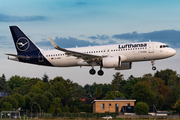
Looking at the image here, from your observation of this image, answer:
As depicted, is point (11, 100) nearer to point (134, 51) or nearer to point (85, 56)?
point (85, 56)

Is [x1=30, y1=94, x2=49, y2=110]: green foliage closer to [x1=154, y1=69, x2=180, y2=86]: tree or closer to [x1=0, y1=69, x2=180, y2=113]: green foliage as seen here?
[x1=0, y1=69, x2=180, y2=113]: green foliage

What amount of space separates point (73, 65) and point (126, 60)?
358 inches

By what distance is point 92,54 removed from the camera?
47438 mm

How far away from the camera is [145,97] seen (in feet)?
400

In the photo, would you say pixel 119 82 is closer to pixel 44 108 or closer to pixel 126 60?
pixel 44 108

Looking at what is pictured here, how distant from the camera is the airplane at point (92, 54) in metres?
45.4

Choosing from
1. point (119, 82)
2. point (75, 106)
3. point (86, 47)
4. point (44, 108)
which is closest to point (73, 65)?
point (86, 47)

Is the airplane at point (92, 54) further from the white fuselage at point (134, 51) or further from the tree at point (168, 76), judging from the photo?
the tree at point (168, 76)

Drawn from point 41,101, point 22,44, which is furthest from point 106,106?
point 22,44

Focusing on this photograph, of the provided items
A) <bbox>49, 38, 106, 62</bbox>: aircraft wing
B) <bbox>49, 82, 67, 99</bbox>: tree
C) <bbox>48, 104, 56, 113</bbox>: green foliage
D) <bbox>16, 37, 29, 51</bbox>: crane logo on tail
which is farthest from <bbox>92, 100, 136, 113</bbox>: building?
<bbox>49, 38, 106, 62</bbox>: aircraft wing

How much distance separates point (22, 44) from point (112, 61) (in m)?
17.6

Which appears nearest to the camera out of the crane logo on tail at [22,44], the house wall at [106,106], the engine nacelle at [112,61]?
the engine nacelle at [112,61]

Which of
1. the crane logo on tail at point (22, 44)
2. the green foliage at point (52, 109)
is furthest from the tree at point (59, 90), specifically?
the crane logo on tail at point (22, 44)

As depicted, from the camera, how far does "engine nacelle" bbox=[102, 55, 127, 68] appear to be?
4572 cm
